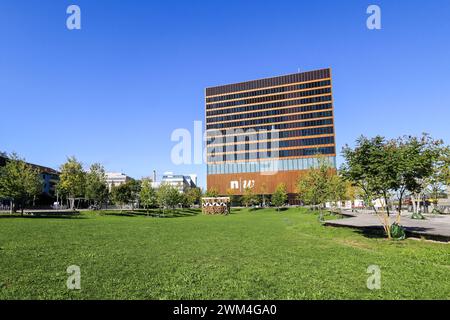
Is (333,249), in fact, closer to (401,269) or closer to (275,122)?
(401,269)

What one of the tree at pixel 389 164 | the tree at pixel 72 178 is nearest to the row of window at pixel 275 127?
the tree at pixel 72 178

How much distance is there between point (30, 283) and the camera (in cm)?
923

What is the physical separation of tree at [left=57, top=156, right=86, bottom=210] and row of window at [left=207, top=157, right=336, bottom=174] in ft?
265

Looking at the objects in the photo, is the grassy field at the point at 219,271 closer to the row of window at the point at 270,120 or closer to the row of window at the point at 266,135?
the row of window at the point at 266,135

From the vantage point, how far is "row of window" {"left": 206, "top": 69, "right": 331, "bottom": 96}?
13388 cm

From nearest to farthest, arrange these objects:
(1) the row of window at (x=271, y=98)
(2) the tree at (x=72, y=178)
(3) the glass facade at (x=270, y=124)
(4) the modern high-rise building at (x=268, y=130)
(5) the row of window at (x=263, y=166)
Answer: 1. (2) the tree at (x=72, y=178)
2. (5) the row of window at (x=263, y=166)
3. (3) the glass facade at (x=270, y=124)
4. (4) the modern high-rise building at (x=268, y=130)
5. (1) the row of window at (x=271, y=98)

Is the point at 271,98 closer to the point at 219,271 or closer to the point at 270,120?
the point at 270,120

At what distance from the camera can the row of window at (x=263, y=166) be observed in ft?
429

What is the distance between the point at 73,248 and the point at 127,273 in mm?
7004

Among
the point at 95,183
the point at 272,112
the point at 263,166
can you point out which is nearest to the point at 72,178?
the point at 95,183

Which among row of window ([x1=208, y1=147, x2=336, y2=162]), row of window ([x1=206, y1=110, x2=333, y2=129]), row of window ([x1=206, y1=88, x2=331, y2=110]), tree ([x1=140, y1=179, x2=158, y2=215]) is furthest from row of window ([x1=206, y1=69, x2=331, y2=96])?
tree ([x1=140, y1=179, x2=158, y2=215])

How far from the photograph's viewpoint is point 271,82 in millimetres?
142375

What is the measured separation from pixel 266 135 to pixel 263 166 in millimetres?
13525
